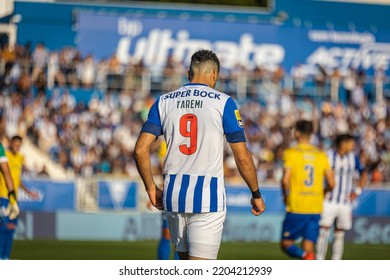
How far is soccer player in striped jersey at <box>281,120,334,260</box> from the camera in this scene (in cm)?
1373

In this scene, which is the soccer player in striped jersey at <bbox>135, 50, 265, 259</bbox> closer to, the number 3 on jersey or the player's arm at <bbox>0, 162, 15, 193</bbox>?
the number 3 on jersey

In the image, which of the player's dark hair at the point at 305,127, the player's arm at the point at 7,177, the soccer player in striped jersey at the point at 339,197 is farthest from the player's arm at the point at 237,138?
the soccer player in striped jersey at the point at 339,197

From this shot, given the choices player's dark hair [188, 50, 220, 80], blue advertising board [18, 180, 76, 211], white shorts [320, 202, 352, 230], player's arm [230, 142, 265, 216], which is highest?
player's dark hair [188, 50, 220, 80]

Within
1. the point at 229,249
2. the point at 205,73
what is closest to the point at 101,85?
the point at 229,249

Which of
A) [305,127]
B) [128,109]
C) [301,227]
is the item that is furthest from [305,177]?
[128,109]

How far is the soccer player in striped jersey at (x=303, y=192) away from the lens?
13734mm

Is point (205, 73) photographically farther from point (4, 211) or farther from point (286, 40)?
point (286, 40)

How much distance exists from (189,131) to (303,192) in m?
6.02

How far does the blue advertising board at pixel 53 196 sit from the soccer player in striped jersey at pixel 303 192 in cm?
1112

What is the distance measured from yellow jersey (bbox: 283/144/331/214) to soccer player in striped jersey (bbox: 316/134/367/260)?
1.36m

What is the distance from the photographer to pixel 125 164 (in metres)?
28.0

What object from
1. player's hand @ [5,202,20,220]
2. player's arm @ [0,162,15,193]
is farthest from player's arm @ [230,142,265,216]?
player's hand @ [5,202,20,220]

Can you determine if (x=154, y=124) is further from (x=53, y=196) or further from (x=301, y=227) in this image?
(x=53, y=196)

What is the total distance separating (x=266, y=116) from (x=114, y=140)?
5384mm
